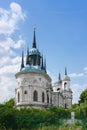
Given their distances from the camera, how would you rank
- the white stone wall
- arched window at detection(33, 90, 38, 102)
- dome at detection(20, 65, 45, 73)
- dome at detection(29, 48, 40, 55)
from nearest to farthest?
the white stone wall → arched window at detection(33, 90, 38, 102) → dome at detection(20, 65, 45, 73) → dome at detection(29, 48, 40, 55)

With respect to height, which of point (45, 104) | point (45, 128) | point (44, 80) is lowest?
point (45, 128)

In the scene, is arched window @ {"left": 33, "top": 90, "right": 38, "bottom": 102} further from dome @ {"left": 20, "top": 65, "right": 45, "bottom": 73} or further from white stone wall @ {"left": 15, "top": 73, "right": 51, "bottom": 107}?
dome @ {"left": 20, "top": 65, "right": 45, "bottom": 73}

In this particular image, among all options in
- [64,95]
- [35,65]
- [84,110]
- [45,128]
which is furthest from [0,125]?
[64,95]

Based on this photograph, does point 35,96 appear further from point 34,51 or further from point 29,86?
point 34,51

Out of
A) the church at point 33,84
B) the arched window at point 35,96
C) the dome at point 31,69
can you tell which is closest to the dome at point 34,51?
the church at point 33,84

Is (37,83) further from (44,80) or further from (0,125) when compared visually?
(0,125)

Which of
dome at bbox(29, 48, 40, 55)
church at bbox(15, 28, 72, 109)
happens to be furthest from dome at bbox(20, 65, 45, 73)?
dome at bbox(29, 48, 40, 55)

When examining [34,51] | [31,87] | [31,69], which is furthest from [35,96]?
[34,51]

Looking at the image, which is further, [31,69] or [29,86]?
[31,69]

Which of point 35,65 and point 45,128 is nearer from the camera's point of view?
point 45,128

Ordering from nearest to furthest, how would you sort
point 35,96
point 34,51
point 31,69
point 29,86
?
point 29,86 → point 35,96 → point 31,69 → point 34,51

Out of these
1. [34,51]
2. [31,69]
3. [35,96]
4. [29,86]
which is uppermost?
[34,51]

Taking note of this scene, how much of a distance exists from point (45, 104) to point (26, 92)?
4897 mm

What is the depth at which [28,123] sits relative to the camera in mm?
36344
